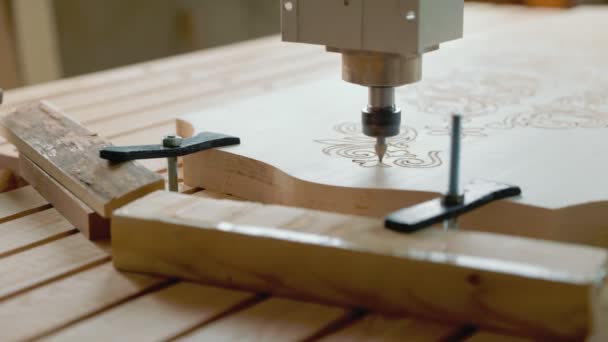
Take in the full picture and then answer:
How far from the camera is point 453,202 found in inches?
34.2

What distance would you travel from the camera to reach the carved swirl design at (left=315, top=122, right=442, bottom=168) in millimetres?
1103

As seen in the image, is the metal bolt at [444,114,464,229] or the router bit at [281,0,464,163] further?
the router bit at [281,0,464,163]

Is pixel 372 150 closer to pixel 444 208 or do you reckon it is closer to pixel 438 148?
pixel 438 148

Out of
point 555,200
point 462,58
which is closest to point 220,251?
point 555,200

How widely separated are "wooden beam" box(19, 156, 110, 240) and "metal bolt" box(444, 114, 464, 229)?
1.33ft

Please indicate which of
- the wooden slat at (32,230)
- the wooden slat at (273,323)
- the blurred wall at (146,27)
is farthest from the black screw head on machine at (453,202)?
the blurred wall at (146,27)

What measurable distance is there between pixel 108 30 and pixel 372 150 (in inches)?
107

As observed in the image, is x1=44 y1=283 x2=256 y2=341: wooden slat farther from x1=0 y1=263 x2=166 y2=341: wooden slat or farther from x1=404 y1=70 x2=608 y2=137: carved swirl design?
x1=404 y1=70 x2=608 y2=137: carved swirl design

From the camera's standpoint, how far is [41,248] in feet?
3.15

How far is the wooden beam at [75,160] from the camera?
0.96 meters

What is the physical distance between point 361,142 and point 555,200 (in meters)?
0.35

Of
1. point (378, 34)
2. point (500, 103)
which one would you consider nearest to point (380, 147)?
point (378, 34)

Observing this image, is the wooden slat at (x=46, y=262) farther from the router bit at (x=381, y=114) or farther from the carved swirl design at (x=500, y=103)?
the carved swirl design at (x=500, y=103)

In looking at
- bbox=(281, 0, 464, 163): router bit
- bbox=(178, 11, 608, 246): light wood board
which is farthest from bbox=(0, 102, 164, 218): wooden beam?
bbox=(281, 0, 464, 163): router bit
